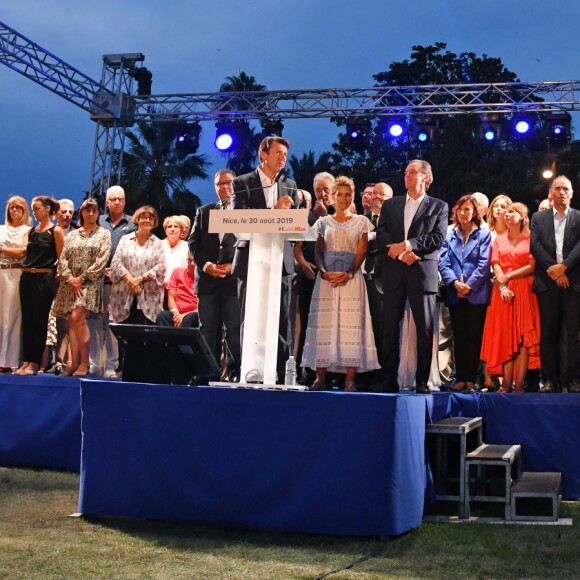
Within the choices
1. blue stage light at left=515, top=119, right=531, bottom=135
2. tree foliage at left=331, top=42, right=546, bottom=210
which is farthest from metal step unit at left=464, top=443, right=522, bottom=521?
tree foliage at left=331, top=42, right=546, bottom=210

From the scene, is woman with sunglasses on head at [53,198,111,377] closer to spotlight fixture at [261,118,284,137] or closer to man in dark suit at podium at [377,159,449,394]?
man in dark suit at podium at [377,159,449,394]

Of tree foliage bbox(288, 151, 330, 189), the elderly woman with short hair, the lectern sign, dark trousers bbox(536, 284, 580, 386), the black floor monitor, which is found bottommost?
the black floor monitor

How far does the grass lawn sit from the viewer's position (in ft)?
13.6

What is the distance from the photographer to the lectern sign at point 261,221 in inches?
196

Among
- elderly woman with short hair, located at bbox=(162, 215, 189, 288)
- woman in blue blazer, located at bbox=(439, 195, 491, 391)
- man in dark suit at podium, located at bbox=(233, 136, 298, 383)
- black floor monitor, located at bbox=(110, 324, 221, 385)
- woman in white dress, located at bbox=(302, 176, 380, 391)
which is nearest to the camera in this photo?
black floor monitor, located at bbox=(110, 324, 221, 385)

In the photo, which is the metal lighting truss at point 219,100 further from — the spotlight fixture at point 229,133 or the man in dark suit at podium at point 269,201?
the man in dark suit at podium at point 269,201

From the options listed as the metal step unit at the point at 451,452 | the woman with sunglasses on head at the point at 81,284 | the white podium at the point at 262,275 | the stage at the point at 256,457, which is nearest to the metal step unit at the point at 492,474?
the metal step unit at the point at 451,452

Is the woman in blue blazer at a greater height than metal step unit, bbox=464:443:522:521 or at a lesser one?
greater

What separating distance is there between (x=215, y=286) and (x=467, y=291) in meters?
1.94

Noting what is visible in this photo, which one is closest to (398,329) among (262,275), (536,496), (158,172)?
(536,496)

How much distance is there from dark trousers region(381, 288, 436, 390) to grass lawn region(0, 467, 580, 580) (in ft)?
4.99

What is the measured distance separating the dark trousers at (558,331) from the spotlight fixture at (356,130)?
9.58m

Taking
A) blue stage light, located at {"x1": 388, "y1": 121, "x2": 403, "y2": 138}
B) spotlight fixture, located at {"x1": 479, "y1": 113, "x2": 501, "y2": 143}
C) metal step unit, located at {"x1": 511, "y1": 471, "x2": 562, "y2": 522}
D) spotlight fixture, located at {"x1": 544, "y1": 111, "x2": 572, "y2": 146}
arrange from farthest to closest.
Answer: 1. blue stage light, located at {"x1": 388, "y1": 121, "x2": 403, "y2": 138}
2. spotlight fixture, located at {"x1": 479, "y1": 113, "x2": 501, "y2": 143}
3. spotlight fixture, located at {"x1": 544, "y1": 111, "x2": 572, "y2": 146}
4. metal step unit, located at {"x1": 511, "y1": 471, "x2": 562, "y2": 522}

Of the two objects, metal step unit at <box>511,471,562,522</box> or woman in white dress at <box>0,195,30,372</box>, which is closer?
metal step unit at <box>511,471,562,522</box>
